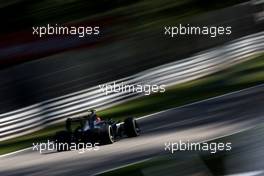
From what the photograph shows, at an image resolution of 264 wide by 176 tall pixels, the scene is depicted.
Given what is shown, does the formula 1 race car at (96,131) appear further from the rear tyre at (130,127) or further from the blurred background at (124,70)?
the blurred background at (124,70)

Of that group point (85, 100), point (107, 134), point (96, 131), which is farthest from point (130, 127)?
point (85, 100)

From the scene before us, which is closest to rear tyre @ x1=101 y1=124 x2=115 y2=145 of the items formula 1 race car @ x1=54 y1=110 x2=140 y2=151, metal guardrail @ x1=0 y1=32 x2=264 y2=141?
formula 1 race car @ x1=54 y1=110 x2=140 y2=151

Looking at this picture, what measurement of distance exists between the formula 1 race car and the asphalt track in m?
0.39

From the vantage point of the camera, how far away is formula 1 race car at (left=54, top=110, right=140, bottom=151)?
8703 mm

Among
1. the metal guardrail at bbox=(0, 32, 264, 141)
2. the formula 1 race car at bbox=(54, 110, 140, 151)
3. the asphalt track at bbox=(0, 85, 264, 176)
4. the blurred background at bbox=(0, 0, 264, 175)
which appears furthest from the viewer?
the blurred background at bbox=(0, 0, 264, 175)

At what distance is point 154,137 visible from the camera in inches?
411

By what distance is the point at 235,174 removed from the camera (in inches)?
300

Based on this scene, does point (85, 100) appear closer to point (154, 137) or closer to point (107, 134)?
point (154, 137)

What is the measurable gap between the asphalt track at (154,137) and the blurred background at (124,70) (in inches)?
5.0

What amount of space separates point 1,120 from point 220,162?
5747 millimetres

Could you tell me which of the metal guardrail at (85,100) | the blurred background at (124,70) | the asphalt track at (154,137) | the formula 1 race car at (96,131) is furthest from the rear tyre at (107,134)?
the metal guardrail at (85,100)

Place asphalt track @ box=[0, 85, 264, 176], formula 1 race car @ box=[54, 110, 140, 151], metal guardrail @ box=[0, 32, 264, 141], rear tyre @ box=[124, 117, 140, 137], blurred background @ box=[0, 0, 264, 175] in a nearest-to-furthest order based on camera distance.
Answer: formula 1 race car @ box=[54, 110, 140, 151] < rear tyre @ box=[124, 117, 140, 137] < asphalt track @ box=[0, 85, 264, 176] < metal guardrail @ box=[0, 32, 264, 141] < blurred background @ box=[0, 0, 264, 175]

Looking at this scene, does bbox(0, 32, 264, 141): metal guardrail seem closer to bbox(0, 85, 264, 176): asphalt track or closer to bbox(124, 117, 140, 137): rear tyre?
bbox(0, 85, 264, 176): asphalt track

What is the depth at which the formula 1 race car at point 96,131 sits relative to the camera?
343 inches
